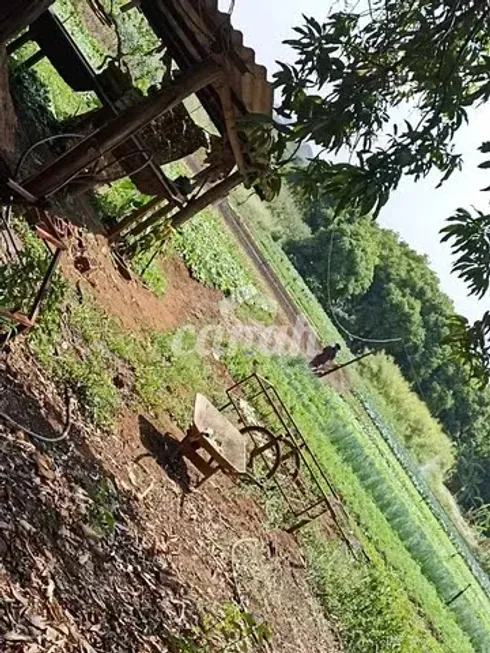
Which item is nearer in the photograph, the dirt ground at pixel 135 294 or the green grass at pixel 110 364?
the green grass at pixel 110 364

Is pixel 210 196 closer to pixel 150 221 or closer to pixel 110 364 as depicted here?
pixel 150 221

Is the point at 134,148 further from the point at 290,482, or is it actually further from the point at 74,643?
Result: the point at 74,643

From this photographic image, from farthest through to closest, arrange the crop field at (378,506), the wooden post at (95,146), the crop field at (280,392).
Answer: the crop field at (378,506)
the wooden post at (95,146)
the crop field at (280,392)

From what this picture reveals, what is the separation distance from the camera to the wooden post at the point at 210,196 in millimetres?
10328

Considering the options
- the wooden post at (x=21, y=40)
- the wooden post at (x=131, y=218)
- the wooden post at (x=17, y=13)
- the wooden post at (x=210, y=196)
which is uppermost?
the wooden post at (x=21, y=40)

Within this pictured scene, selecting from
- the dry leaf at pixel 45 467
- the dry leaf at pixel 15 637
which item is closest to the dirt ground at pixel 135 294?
the dry leaf at pixel 45 467

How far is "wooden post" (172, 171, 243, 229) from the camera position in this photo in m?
10.3

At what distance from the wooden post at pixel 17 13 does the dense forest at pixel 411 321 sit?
36128 mm

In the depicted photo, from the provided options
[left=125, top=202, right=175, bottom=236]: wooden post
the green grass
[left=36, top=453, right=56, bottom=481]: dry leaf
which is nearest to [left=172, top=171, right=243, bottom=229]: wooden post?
[left=125, top=202, right=175, bottom=236]: wooden post

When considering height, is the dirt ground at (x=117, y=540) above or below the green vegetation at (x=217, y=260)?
below

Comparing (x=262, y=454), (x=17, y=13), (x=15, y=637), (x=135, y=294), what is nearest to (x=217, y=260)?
(x=135, y=294)

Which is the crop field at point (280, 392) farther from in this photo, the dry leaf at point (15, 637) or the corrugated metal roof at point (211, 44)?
the dry leaf at point (15, 637)

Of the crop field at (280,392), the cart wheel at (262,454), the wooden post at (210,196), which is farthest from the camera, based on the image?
the wooden post at (210,196)

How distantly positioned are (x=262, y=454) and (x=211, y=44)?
522 centimetres
